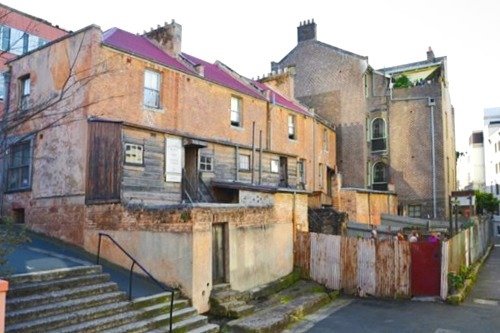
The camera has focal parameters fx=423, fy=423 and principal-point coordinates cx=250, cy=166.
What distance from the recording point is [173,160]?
17172 millimetres

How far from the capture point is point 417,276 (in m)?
13.8

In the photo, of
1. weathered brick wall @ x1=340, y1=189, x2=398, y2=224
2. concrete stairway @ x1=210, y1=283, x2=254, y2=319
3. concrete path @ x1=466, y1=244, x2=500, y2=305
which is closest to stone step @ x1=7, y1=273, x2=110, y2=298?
concrete stairway @ x1=210, y1=283, x2=254, y2=319

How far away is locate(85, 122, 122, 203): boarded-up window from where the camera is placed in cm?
1302

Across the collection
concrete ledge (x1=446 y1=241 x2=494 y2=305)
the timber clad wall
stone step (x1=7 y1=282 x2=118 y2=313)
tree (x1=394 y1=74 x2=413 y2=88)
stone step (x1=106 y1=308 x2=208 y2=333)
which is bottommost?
concrete ledge (x1=446 y1=241 x2=494 y2=305)

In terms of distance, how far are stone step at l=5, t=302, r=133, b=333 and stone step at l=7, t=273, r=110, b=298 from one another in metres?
0.91

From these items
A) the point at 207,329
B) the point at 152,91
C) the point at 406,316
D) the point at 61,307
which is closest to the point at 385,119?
the point at 152,91

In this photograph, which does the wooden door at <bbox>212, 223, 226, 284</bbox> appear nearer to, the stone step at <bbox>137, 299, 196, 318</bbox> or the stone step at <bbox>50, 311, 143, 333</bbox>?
the stone step at <bbox>137, 299, 196, 318</bbox>

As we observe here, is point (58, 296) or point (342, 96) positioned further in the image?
point (342, 96)

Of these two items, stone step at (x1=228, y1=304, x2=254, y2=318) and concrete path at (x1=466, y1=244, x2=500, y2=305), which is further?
concrete path at (x1=466, y1=244, x2=500, y2=305)

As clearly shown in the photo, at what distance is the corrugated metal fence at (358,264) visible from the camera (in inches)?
547

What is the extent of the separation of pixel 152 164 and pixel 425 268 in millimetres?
10350

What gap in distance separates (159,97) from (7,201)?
23.1ft

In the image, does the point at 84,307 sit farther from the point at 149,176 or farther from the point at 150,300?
the point at 149,176

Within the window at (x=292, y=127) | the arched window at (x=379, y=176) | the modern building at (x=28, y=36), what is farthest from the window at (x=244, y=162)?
the arched window at (x=379, y=176)
